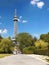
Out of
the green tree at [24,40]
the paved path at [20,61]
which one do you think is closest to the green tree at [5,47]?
the green tree at [24,40]

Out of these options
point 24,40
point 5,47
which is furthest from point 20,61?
point 24,40

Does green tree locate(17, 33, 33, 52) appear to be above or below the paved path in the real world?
above

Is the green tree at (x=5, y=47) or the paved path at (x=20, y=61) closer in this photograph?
the paved path at (x=20, y=61)

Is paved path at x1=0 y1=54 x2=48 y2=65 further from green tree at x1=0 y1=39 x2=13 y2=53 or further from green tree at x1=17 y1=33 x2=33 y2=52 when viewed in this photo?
green tree at x1=17 y1=33 x2=33 y2=52

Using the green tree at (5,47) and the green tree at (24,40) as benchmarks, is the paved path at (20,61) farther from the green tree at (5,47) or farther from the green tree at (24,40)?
the green tree at (24,40)

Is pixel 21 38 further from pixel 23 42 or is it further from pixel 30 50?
pixel 30 50

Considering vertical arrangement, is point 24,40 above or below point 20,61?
above

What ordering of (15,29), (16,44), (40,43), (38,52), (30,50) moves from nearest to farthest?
(38,52)
(30,50)
(40,43)
(16,44)
(15,29)

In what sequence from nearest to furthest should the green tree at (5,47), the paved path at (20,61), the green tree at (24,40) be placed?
the paved path at (20,61) → the green tree at (5,47) → the green tree at (24,40)

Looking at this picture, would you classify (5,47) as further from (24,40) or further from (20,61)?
(20,61)

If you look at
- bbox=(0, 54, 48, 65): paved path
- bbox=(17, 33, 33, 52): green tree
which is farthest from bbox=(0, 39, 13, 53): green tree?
bbox=(0, 54, 48, 65): paved path

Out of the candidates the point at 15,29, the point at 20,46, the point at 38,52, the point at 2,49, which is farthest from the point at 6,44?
the point at 15,29

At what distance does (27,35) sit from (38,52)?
24.3m

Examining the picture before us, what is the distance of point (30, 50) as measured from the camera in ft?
253
